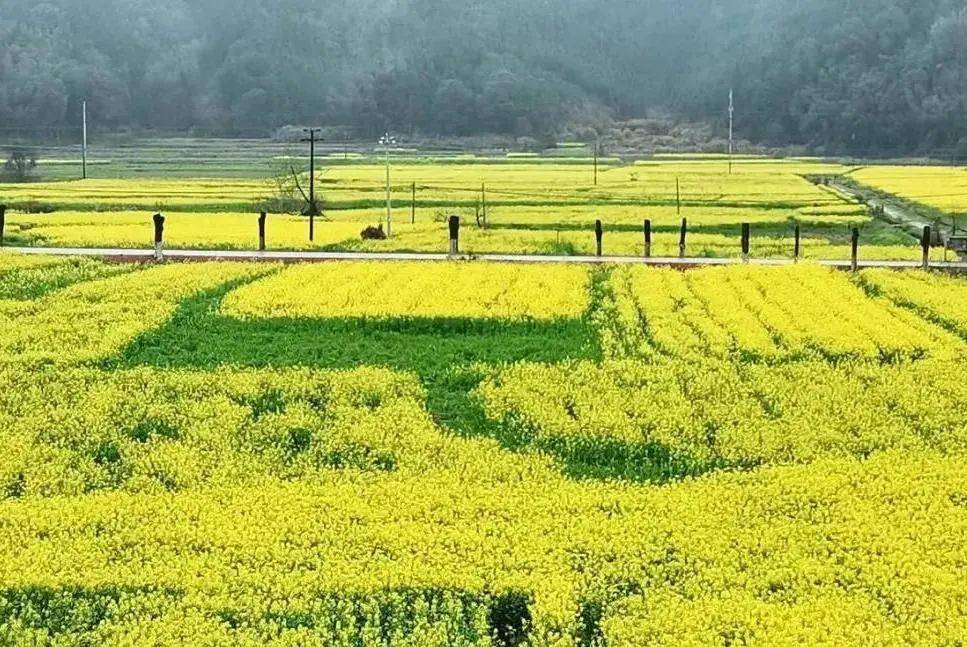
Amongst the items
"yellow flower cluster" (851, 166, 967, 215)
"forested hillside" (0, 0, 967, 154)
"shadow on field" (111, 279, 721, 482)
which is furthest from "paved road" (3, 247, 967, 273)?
"forested hillside" (0, 0, 967, 154)

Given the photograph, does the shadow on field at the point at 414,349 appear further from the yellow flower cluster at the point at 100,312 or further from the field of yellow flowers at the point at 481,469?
the yellow flower cluster at the point at 100,312

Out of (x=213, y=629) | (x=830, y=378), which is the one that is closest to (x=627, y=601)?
(x=213, y=629)

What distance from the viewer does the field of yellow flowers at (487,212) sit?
116 ft

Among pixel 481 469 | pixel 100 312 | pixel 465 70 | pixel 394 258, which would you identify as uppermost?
pixel 465 70

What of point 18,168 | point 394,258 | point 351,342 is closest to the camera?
point 351,342

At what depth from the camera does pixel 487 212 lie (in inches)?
1829

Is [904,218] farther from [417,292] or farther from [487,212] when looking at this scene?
[417,292]

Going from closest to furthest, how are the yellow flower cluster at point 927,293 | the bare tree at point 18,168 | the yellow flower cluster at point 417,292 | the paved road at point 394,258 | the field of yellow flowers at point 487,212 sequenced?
the yellow flower cluster at point 927,293, the yellow flower cluster at point 417,292, the paved road at point 394,258, the field of yellow flowers at point 487,212, the bare tree at point 18,168

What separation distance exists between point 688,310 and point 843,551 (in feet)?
38.2

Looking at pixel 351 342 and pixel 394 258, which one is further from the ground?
pixel 394 258

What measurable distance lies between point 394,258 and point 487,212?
54.8ft

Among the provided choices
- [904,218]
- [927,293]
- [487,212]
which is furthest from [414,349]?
[904,218]

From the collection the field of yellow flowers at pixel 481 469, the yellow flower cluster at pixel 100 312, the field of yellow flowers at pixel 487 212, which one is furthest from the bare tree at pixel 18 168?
the field of yellow flowers at pixel 481 469

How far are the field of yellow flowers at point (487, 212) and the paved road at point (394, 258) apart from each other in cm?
181
